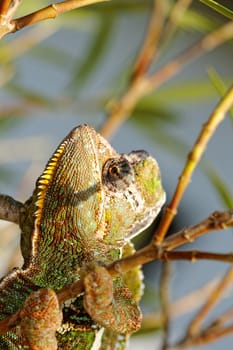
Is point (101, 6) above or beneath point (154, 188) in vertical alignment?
above

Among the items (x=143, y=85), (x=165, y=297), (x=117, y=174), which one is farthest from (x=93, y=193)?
(x=143, y=85)

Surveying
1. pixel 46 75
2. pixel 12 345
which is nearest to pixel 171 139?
pixel 12 345

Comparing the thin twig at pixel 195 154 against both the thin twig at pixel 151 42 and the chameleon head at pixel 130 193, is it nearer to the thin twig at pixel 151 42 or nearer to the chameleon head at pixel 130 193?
the chameleon head at pixel 130 193

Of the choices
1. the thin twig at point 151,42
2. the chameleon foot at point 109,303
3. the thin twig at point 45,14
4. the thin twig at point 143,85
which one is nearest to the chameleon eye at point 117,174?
the chameleon foot at point 109,303

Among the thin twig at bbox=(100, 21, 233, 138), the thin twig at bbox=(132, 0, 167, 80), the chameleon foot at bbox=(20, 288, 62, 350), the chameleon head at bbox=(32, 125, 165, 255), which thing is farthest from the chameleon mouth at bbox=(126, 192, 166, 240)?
the thin twig at bbox=(132, 0, 167, 80)

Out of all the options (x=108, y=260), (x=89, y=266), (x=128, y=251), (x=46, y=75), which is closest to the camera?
(x=89, y=266)

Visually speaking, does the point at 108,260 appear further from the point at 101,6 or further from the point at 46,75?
the point at 46,75

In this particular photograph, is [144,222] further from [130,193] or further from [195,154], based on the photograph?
[195,154]
